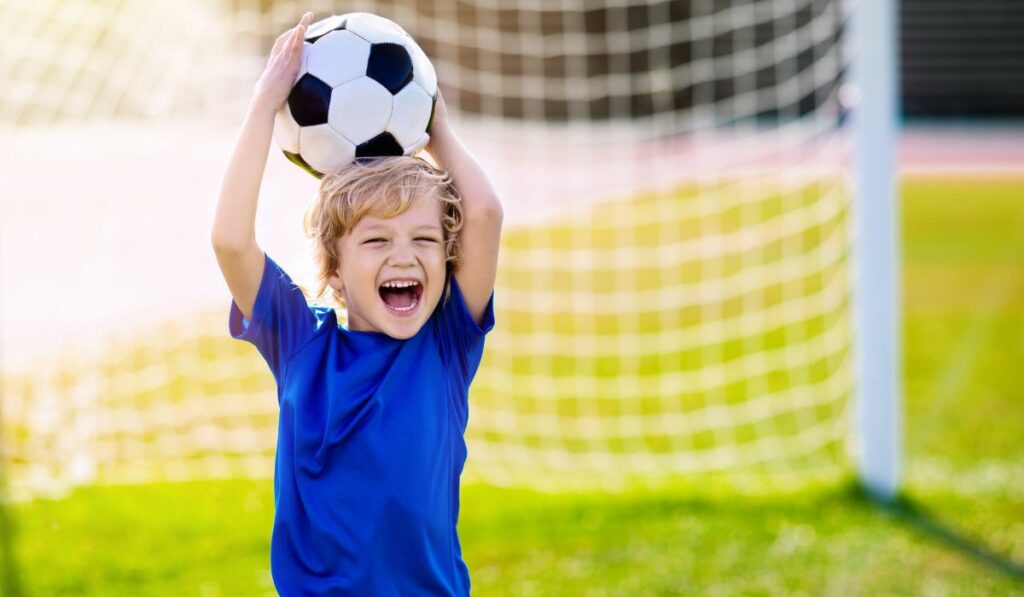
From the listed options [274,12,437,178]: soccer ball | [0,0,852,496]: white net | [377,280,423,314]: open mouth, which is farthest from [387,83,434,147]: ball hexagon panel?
[0,0,852,496]: white net

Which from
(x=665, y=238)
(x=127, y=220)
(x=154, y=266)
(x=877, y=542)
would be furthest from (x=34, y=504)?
(x=665, y=238)

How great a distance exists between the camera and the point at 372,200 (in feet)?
6.40

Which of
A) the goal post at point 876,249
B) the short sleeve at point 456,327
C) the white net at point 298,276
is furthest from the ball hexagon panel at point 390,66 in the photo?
the white net at point 298,276

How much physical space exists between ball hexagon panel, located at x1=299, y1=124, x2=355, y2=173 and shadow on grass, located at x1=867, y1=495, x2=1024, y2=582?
274 cm

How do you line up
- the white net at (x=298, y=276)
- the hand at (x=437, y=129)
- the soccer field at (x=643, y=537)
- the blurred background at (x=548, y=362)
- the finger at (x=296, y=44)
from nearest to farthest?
the finger at (x=296, y=44), the hand at (x=437, y=129), the soccer field at (x=643, y=537), the blurred background at (x=548, y=362), the white net at (x=298, y=276)

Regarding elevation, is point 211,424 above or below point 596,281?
above

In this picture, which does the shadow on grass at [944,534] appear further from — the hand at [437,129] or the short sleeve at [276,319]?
the short sleeve at [276,319]

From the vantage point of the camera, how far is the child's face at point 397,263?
196 cm

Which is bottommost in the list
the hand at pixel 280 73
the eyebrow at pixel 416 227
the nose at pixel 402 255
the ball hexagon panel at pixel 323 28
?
the nose at pixel 402 255

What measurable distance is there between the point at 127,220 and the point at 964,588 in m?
5.71

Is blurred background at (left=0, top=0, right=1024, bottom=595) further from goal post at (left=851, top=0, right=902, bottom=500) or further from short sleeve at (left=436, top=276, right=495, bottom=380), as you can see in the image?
short sleeve at (left=436, top=276, right=495, bottom=380)

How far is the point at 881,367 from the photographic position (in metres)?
4.50

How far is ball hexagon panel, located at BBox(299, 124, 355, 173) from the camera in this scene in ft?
6.75

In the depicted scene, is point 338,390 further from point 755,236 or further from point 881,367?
point 755,236
